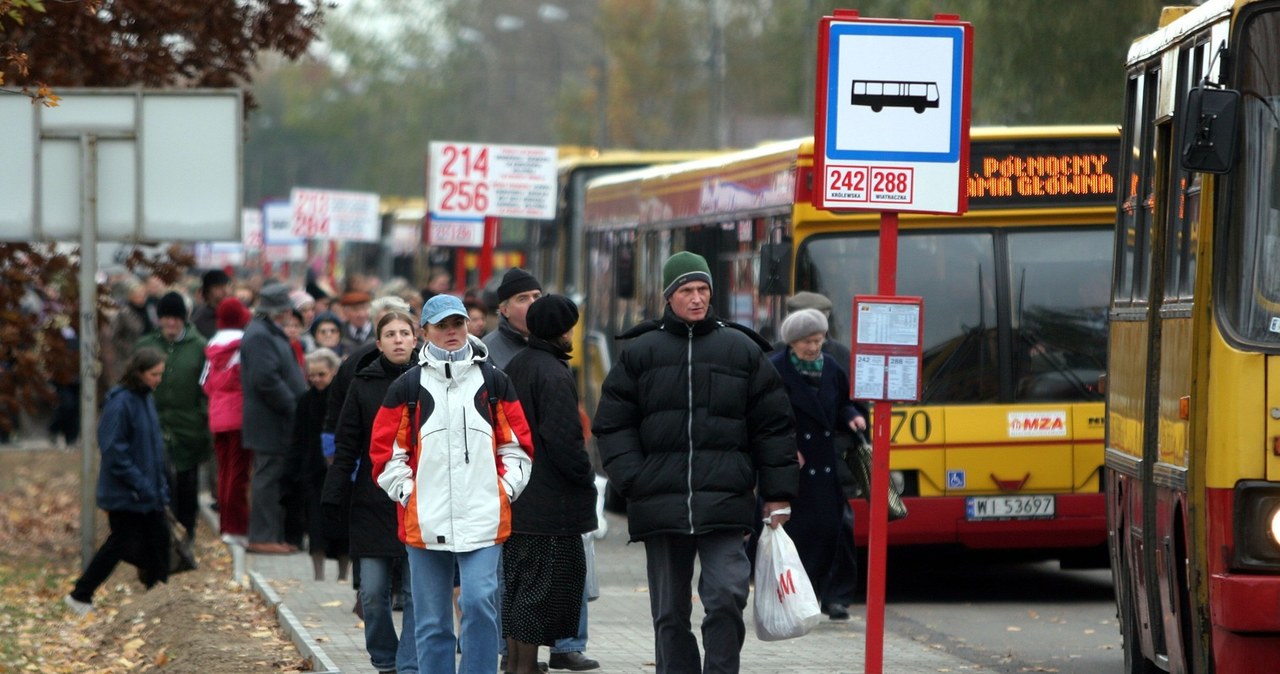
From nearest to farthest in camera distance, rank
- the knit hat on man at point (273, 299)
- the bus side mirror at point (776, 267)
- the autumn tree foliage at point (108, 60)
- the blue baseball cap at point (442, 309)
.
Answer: the blue baseball cap at point (442, 309) < the bus side mirror at point (776, 267) < the knit hat on man at point (273, 299) < the autumn tree foliage at point (108, 60)

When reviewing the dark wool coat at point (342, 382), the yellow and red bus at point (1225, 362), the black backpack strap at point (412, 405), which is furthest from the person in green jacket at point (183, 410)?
the yellow and red bus at point (1225, 362)

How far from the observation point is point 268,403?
15.8 meters

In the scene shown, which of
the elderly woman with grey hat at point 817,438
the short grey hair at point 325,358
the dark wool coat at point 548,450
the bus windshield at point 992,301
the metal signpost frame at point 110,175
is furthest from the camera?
the metal signpost frame at point 110,175

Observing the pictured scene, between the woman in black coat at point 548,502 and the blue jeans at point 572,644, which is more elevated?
the woman in black coat at point 548,502

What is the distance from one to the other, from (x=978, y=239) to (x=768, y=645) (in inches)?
130

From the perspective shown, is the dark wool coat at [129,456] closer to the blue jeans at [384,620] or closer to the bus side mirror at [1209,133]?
the blue jeans at [384,620]

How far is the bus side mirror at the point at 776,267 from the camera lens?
45.5ft

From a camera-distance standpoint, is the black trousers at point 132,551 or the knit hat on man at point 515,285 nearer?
the knit hat on man at point 515,285

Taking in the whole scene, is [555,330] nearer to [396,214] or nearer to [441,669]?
[441,669]

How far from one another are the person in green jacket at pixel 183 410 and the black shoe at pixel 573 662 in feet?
22.4

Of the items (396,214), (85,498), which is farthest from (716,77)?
(85,498)

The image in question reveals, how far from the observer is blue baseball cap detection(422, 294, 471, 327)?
8750 millimetres

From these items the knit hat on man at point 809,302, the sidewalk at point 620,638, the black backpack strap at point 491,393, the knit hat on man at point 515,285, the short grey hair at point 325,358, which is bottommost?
the sidewalk at point 620,638

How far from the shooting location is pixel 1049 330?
13.9 meters
